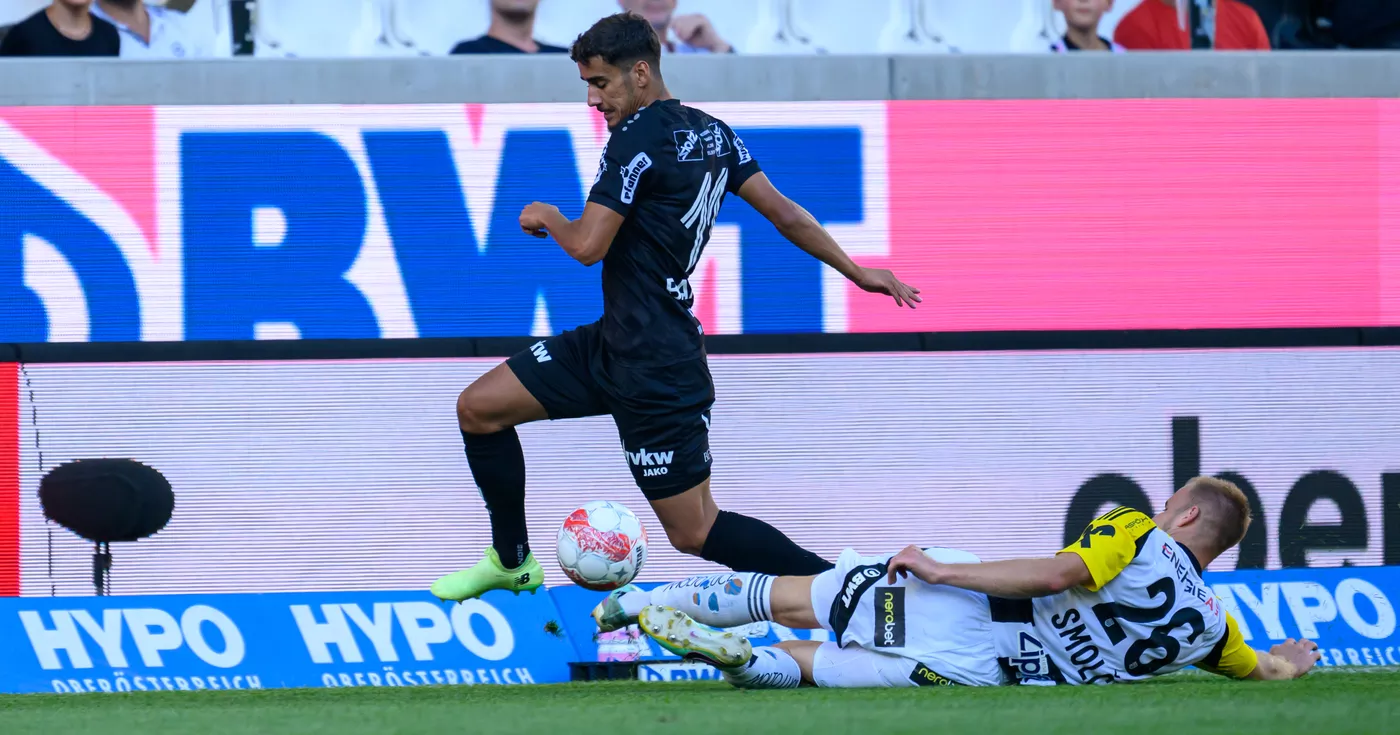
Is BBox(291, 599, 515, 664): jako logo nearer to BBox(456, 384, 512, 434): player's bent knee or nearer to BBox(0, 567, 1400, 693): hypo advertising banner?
BBox(0, 567, 1400, 693): hypo advertising banner

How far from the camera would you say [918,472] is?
17.7ft

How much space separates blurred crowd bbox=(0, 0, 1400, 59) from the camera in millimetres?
5789

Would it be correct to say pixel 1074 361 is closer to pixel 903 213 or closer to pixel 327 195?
pixel 903 213

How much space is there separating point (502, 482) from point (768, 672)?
0.81m

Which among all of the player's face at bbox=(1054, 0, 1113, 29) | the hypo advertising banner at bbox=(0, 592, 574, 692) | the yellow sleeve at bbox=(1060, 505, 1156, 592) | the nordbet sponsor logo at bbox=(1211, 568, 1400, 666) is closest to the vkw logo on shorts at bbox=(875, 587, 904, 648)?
the yellow sleeve at bbox=(1060, 505, 1156, 592)

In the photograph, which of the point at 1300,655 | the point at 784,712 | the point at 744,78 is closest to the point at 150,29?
the point at 744,78

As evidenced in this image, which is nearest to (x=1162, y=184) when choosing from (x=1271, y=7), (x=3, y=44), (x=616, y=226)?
(x=1271, y=7)

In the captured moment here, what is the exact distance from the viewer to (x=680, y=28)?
20.0 feet

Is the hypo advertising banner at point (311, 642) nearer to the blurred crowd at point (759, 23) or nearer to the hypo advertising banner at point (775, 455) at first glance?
the hypo advertising banner at point (775, 455)

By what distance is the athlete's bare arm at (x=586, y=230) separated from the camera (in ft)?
12.0

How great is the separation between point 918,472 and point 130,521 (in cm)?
257

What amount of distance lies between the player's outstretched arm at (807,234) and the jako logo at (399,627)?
1.91 m

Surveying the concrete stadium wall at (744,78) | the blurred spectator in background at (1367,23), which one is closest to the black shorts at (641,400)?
the concrete stadium wall at (744,78)

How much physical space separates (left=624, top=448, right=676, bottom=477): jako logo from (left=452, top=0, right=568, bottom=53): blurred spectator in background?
7.96 feet
